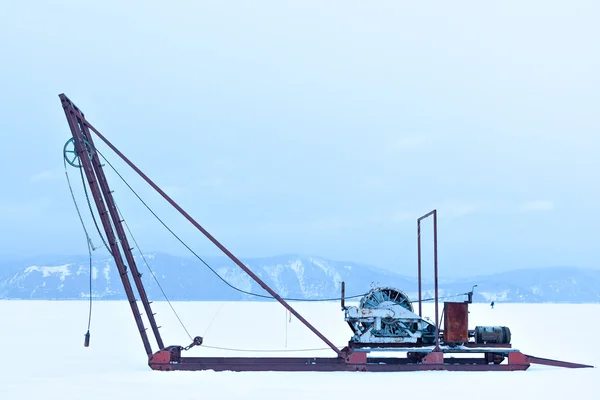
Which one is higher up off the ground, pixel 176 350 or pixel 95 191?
pixel 95 191

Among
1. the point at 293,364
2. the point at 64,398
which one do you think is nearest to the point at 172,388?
the point at 64,398

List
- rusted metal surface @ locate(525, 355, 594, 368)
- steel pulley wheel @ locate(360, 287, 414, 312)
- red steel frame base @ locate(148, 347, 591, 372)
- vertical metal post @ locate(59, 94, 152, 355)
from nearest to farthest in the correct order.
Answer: vertical metal post @ locate(59, 94, 152, 355), red steel frame base @ locate(148, 347, 591, 372), rusted metal surface @ locate(525, 355, 594, 368), steel pulley wheel @ locate(360, 287, 414, 312)

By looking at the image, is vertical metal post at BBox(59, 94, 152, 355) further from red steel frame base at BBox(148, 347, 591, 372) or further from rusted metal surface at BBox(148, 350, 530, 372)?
rusted metal surface at BBox(148, 350, 530, 372)

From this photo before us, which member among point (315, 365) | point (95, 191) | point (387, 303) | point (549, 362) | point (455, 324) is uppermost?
point (95, 191)

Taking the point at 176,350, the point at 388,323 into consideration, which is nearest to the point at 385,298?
the point at 388,323

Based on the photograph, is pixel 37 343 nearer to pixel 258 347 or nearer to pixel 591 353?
pixel 258 347

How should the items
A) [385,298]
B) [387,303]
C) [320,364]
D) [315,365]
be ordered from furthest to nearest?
[385,298] → [387,303] → [320,364] → [315,365]

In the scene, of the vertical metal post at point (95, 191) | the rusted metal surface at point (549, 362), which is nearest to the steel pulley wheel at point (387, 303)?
the rusted metal surface at point (549, 362)

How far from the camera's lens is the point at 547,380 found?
63.2 feet

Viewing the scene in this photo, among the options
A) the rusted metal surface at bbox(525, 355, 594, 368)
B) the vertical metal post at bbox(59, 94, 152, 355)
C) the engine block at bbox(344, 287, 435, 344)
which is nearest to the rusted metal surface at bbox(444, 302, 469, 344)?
the engine block at bbox(344, 287, 435, 344)

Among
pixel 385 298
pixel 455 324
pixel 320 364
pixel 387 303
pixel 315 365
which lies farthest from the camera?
pixel 385 298

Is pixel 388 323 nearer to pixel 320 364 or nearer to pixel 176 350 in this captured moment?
pixel 320 364

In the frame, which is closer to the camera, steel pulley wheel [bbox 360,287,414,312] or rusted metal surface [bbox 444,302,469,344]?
rusted metal surface [bbox 444,302,469,344]

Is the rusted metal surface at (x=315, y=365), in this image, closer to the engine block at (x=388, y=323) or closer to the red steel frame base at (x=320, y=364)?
the red steel frame base at (x=320, y=364)
